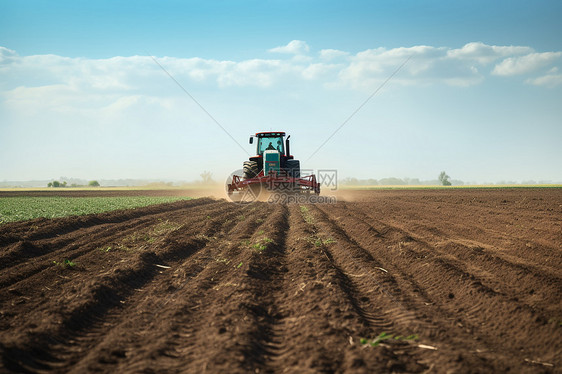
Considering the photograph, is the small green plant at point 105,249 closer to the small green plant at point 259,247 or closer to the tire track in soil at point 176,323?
the tire track in soil at point 176,323

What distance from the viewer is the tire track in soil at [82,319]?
3951mm

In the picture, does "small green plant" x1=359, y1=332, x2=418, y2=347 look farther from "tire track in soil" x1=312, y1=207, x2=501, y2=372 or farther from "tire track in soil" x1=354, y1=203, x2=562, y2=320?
"tire track in soil" x1=354, y1=203, x2=562, y2=320

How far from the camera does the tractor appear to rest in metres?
22.1

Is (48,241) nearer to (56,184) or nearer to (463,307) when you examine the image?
(463,307)

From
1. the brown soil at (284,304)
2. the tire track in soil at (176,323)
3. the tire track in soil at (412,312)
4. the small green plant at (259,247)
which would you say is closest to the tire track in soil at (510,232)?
the brown soil at (284,304)

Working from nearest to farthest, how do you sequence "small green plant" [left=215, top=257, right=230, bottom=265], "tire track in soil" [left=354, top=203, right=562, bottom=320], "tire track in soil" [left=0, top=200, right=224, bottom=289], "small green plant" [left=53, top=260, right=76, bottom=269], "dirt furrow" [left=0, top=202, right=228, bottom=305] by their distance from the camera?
"tire track in soil" [left=354, top=203, right=562, bottom=320], "dirt furrow" [left=0, top=202, right=228, bottom=305], "tire track in soil" [left=0, top=200, right=224, bottom=289], "small green plant" [left=53, top=260, right=76, bottom=269], "small green plant" [left=215, top=257, right=230, bottom=265]

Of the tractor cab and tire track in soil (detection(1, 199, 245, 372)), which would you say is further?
the tractor cab

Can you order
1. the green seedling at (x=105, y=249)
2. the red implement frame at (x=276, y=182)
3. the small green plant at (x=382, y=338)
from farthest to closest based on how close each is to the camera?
the red implement frame at (x=276, y=182) < the green seedling at (x=105, y=249) < the small green plant at (x=382, y=338)

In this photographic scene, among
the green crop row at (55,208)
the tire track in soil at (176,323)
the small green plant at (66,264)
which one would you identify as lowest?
the tire track in soil at (176,323)

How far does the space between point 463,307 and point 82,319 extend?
519 centimetres

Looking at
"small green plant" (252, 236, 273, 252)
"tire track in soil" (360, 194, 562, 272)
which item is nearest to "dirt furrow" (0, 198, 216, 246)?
"small green plant" (252, 236, 273, 252)

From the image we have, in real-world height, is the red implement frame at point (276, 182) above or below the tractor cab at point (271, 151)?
below

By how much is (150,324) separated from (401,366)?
3.01m

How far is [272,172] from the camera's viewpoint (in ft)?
71.8
